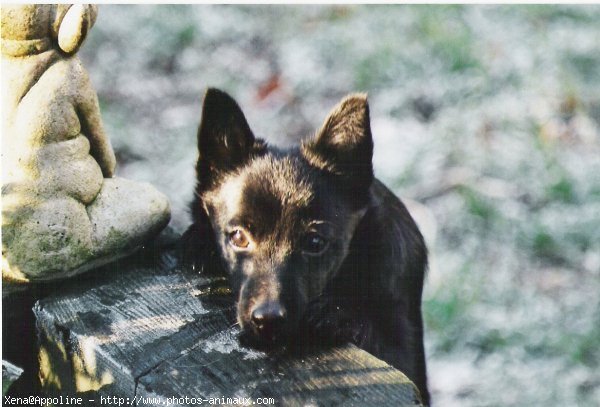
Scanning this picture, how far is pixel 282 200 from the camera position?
3.01m

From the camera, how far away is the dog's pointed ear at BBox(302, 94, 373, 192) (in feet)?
10.1

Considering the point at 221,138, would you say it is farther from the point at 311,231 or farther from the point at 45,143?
the point at 45,143

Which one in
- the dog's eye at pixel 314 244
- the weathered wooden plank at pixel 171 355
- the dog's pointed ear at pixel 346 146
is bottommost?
the weathered wooden plank at pixel 171 355

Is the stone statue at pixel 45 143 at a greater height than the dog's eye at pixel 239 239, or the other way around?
the stone statue at pixel 45 143

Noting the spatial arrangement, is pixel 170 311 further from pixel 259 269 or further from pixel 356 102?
pixel 356 102

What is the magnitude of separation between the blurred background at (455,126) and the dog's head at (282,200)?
151 centimetres

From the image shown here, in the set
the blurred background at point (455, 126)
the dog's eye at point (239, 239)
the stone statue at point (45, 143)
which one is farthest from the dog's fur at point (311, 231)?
the blurred background at point (455, 126)

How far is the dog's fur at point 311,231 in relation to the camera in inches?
114

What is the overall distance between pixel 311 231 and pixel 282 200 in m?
0.15

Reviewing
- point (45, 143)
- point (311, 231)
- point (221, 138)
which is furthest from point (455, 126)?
point (45, 143)

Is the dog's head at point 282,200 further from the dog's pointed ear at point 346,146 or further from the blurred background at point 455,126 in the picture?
the blurred background at point 455,126

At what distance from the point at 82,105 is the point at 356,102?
97 centimetres

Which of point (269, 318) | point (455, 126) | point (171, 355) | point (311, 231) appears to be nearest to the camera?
point (171, 355)

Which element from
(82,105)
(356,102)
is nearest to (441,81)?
(356,102)
